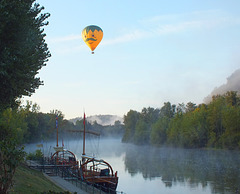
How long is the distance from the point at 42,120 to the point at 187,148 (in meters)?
63.4

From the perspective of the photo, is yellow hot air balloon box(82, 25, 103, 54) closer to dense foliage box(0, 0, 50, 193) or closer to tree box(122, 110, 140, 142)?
dense foliage box(0, 0, 50, 193)

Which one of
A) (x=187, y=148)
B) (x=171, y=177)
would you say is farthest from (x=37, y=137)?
(x=171, y=177)

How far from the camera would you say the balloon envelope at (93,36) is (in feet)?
138

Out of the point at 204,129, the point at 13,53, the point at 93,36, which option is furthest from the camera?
the point at 204,129

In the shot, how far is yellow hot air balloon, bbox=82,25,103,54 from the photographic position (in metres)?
42.1

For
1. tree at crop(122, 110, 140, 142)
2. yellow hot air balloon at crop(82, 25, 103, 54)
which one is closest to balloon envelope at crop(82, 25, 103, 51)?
yellow hot air balloon at crop(82, 25, 103, 54)

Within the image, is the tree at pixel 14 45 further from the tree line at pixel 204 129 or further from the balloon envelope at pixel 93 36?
the tree line at pixel 204 129

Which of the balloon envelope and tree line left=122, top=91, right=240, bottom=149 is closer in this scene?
the balloon envelope

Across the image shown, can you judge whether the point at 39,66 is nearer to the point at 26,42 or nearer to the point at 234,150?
the point at 26,42

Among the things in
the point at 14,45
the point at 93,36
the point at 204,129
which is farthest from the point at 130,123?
the point at 14,45

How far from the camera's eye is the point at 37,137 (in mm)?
118312

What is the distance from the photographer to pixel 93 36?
42.1m

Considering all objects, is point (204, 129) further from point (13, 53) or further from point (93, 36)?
point (13, 53)

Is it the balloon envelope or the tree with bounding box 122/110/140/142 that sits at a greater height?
the balloon envelope
